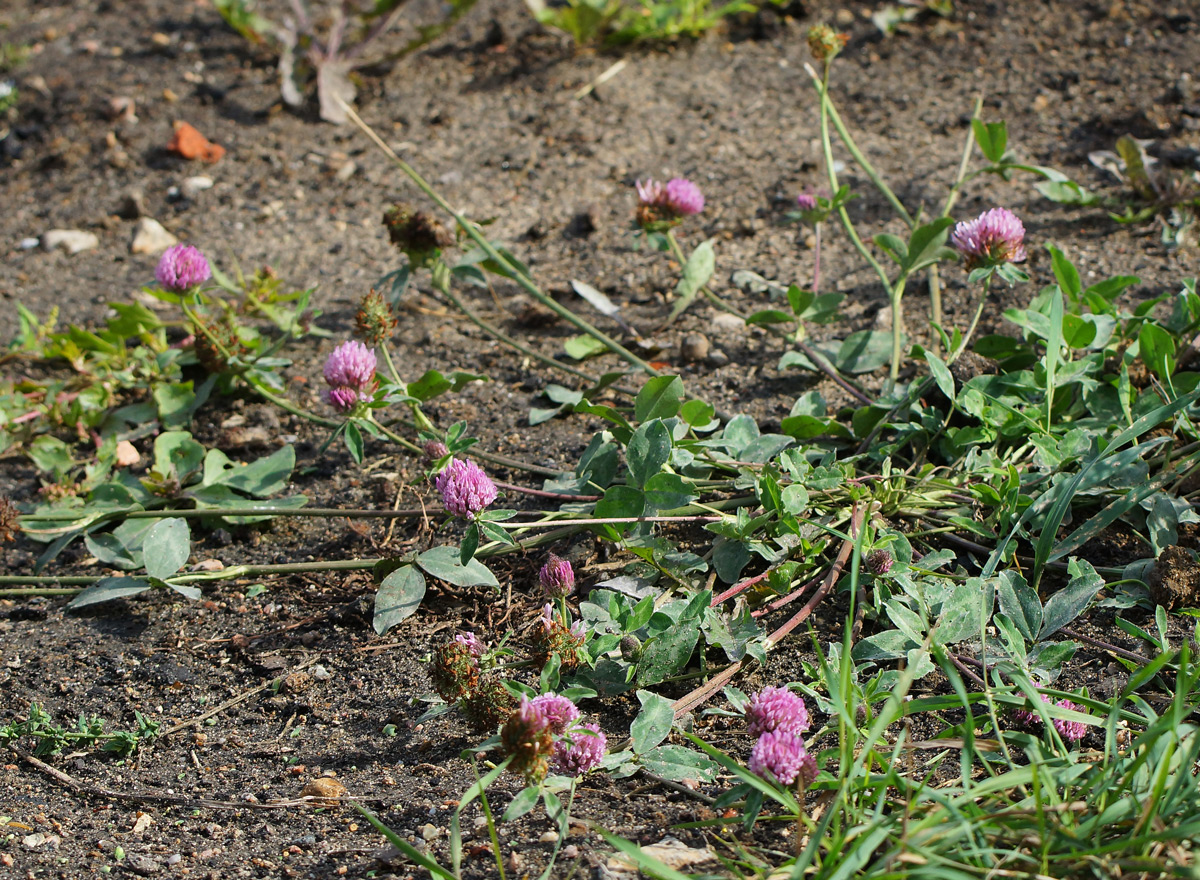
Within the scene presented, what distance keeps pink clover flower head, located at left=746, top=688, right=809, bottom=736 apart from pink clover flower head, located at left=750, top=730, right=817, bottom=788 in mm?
36

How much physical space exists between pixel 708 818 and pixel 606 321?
1.58m

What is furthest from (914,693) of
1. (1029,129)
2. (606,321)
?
(1029,129)

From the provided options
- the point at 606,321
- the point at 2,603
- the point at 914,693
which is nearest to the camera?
the point at 914,693

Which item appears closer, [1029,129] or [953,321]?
[953,321]

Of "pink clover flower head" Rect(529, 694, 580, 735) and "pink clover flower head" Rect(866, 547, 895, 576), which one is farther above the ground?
"pink clover flower head" Rect(529, 694, 580, 735)

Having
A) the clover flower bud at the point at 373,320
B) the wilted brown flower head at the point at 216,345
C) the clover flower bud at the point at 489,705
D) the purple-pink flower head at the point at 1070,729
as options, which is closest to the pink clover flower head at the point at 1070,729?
the purple-pink flower head at the point at 1070,729

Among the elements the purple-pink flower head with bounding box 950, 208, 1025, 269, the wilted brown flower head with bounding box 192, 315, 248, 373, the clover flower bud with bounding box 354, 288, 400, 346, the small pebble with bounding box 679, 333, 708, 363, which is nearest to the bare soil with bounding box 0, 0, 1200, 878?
the small pebble with bounding box 679, 333, 708, 363

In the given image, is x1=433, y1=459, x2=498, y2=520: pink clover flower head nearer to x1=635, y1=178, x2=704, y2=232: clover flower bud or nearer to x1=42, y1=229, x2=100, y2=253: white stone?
x1=635, y1=178, x2=704, y2=232: clover flower bud

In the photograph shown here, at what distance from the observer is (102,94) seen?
12.7 feet

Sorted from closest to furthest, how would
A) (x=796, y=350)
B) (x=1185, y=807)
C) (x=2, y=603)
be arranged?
(x=1185, y=807) < (x=2, y=603) < (x=796, y=350)

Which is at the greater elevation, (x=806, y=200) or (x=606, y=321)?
(x=806, y=200)

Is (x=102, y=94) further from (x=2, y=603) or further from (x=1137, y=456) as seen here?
(x=1137, y=456)

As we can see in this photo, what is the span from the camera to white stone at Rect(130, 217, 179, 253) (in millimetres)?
3277

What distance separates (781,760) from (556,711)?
0.30 metres
